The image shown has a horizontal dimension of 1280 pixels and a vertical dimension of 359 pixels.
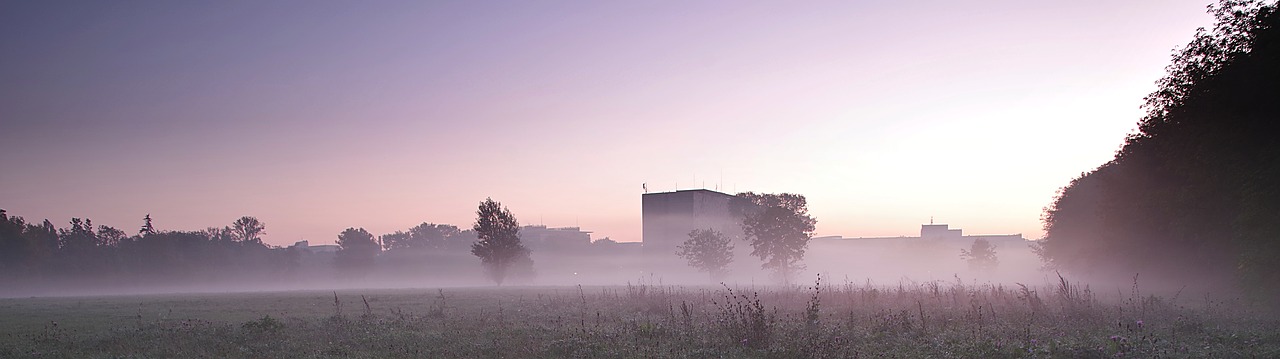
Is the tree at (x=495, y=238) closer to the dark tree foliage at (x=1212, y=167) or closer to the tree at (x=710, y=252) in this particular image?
the tree at (x=710, y=252)

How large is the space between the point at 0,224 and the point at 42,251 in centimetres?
751

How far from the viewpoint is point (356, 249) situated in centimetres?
12681

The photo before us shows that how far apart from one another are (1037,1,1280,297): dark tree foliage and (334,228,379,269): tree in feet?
374

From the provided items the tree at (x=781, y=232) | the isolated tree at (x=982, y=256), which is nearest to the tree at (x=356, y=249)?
the tree at (x=781, y=232)

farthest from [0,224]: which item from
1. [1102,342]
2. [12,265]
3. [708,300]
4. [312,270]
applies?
[1102,342]

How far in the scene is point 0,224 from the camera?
93.1 m

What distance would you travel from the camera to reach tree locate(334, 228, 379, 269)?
12019cm

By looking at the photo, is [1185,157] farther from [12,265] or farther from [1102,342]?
[12,265]

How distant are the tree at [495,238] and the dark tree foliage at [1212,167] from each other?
173 feet

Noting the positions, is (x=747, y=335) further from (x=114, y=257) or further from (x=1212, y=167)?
(x=114, y=257)

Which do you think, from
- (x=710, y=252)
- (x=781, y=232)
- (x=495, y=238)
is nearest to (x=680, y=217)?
(x=710, y=252)

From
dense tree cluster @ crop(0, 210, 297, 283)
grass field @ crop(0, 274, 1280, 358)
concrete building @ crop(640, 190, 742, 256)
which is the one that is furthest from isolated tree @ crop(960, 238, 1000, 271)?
dense tree cluster @ crop(0, 210, 297, 283)

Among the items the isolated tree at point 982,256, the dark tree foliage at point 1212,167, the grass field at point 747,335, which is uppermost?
the dark tree foliage at point 1212,167

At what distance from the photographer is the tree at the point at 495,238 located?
70.4 metres
